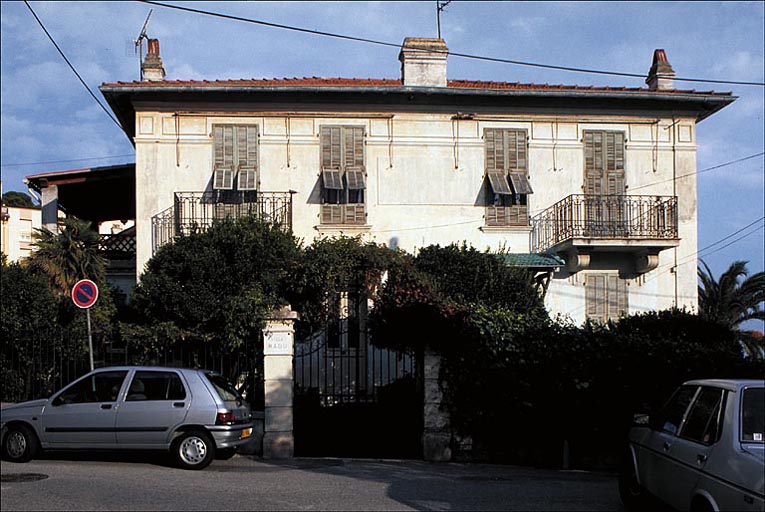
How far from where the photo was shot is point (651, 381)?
39.8ft

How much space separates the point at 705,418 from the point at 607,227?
1386 centimetres

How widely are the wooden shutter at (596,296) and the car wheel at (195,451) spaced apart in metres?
12.5

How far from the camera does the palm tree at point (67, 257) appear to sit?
17141 millimetres

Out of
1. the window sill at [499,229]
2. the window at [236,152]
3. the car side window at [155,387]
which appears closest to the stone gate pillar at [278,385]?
the car side window at [155,387]

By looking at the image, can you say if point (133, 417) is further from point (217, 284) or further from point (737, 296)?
point (737, 296)

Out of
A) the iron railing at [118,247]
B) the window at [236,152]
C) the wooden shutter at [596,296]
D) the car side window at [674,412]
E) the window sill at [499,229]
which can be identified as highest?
the window at [236,152]

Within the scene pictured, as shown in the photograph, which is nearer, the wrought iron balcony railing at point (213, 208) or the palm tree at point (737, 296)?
the wrought iron balcony railing at point (213, 208)

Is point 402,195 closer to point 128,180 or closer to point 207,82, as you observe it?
point 207,82

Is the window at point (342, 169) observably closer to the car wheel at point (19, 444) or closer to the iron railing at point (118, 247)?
the iron railing at point (118, 247)

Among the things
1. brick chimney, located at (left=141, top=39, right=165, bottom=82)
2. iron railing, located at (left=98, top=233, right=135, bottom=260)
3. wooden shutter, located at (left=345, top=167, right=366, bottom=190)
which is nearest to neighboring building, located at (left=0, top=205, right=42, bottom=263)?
iron railing, located at (left=98, top=233, right=135, bottom=260)

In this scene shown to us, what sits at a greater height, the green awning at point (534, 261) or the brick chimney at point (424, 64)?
the brick chimney at point (424, 64)

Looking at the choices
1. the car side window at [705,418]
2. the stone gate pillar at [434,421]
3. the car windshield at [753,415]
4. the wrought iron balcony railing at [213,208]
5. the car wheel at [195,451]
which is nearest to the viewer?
the car windshield at [753,415]

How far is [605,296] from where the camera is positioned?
69.3 ft

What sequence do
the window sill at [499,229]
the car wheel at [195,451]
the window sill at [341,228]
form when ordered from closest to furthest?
the car wheel at [195,451]
the window sill at [341,228]
the window sill at [499,229]
